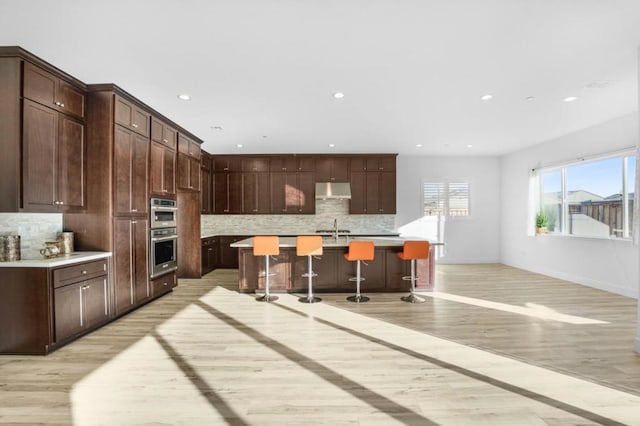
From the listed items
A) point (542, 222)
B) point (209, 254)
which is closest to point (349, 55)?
point (209, 254)

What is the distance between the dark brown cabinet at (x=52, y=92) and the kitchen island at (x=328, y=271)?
2.83 m

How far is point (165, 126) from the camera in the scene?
4.89 m

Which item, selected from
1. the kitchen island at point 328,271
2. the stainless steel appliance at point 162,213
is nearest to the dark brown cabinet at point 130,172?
the stainless steel appliance at point 162,213

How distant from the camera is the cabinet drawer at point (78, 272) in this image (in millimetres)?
2930

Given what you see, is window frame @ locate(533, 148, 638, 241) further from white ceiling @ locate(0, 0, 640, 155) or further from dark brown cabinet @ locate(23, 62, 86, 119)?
dark brown cabinet @ locate(23, 62, 86, 119)

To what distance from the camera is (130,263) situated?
13.1 ft

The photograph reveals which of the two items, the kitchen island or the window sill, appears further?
the kitchen island

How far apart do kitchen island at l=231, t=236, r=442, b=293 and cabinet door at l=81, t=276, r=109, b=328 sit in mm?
1963

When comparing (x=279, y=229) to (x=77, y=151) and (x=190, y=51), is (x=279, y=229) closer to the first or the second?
(x=77, y=151)

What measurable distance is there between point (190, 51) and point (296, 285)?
3724 millimetres

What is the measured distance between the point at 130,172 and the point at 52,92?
1.17 m

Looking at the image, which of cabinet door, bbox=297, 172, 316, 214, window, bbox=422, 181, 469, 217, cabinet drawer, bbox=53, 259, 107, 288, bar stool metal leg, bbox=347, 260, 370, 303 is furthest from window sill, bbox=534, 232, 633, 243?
cabinet drawer, bbox=53, 259, 107, 288

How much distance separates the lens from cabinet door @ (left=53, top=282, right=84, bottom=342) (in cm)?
293

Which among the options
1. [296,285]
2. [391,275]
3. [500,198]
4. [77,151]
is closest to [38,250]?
[77,151]
